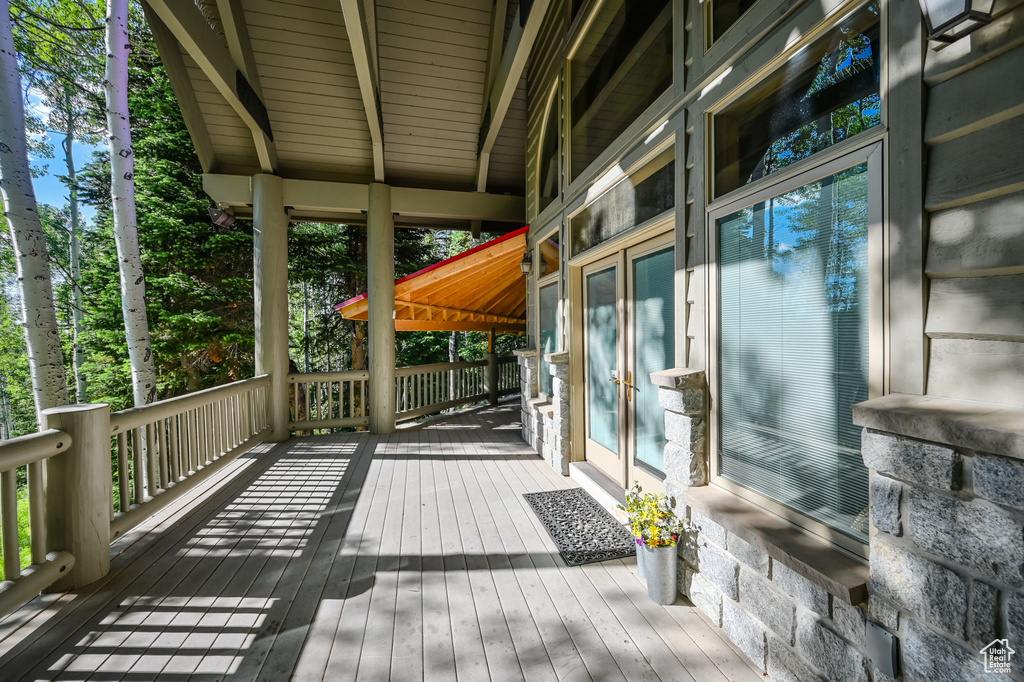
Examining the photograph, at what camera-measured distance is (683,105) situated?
2.36 m

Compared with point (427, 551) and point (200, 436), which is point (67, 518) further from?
point (427, 551)

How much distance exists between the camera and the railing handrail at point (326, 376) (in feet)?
19.2

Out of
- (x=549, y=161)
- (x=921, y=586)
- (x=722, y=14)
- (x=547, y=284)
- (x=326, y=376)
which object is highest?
(x=549, y=161)

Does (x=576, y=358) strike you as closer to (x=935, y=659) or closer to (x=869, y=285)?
(x=869, y=285)

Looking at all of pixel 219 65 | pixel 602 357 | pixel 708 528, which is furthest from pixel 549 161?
pixel 708 528

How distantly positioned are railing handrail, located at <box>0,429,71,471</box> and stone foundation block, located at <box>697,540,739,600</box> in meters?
3.13

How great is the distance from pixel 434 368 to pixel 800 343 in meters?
6.00

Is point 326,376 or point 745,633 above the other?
point 326,376

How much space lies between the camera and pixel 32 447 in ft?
6.71

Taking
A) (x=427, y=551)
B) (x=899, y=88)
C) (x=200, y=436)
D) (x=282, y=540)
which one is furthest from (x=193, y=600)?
(x=899, y=88)

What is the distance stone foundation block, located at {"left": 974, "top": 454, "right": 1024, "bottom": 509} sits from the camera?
956mm

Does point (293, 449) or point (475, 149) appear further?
point (475, 149)

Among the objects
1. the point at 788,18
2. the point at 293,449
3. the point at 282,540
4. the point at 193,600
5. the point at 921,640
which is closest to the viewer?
the point at 921,640

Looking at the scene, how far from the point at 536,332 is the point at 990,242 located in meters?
4.34
